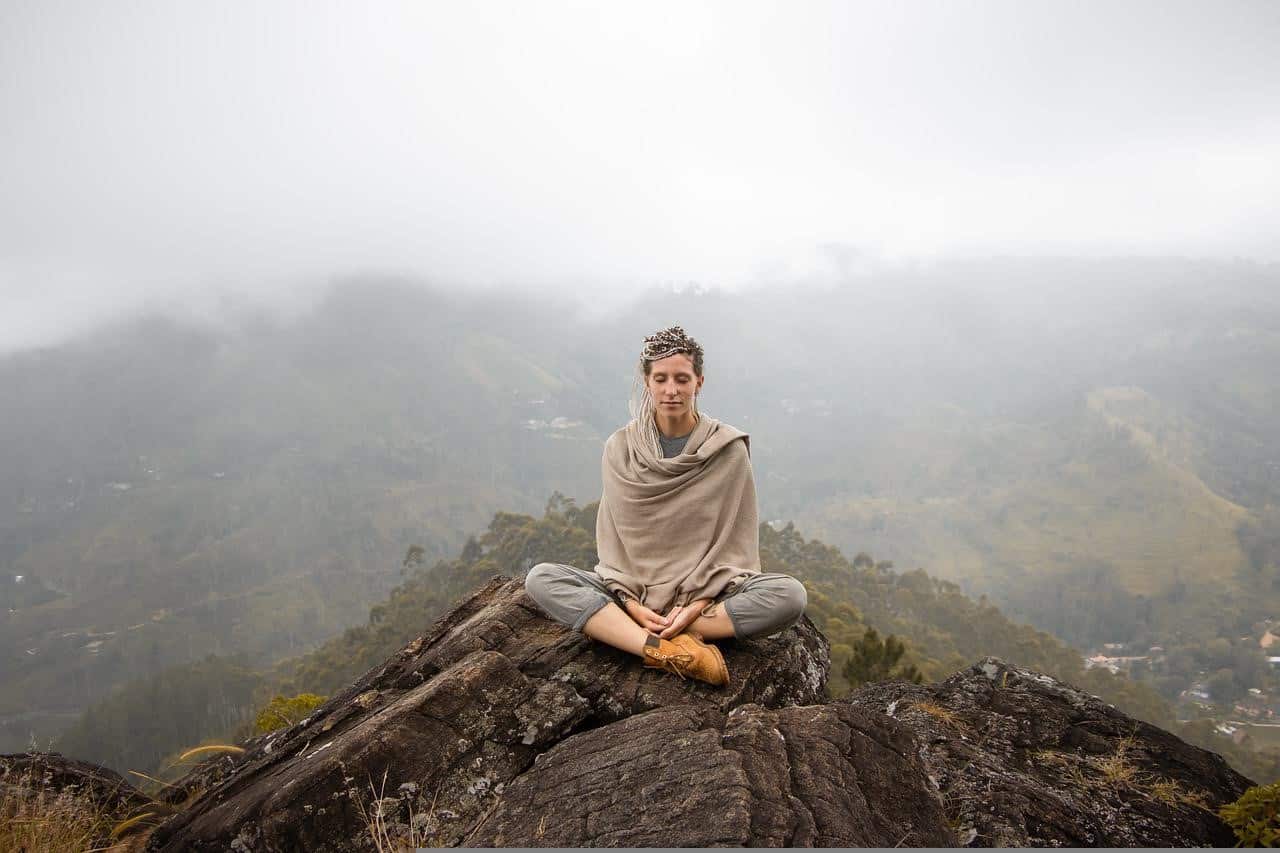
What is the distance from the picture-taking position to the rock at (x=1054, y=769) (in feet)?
14.2

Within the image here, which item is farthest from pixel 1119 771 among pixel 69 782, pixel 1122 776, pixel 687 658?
pixel 69 782

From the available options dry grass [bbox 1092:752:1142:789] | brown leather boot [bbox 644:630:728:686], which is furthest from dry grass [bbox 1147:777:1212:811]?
brown leather boot [bbox 644:630:728:686]

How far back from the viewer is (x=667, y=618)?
5367 mm

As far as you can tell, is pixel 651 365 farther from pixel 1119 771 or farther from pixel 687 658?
pixel 1119 771

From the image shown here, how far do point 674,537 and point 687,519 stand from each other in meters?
0.20

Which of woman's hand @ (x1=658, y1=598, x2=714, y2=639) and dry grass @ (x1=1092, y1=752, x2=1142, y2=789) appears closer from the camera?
dry grass @ (x1=1092, y1=752, x2=1142, y2=789)

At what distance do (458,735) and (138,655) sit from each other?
6736 inches

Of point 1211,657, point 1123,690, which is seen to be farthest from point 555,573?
point 1211,657

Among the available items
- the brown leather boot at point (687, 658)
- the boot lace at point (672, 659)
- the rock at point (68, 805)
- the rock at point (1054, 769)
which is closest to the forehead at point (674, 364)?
the brown leather boot at point (687, 658)

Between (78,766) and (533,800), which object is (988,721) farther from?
(78,766)

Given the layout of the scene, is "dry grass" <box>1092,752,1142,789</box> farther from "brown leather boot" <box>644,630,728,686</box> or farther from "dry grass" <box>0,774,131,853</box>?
"dry grass" <box>0,774,131,853</box>

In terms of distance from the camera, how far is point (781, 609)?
212 inches

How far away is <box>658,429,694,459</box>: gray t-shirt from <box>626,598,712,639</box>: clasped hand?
140 centimetres

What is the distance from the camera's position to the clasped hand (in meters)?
5.20
